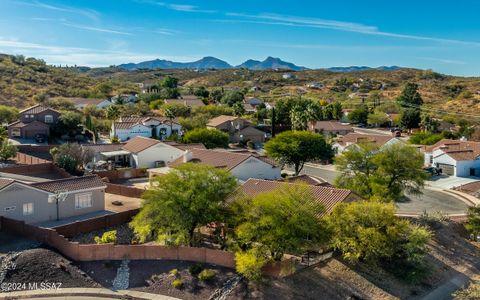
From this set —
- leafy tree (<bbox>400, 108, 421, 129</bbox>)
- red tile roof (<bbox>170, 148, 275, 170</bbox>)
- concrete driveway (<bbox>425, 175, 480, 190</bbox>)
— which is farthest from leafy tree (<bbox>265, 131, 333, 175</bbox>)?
leafy tree (<bbox>400, 108, 421, 129</bbox>)

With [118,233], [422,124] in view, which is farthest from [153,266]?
[422,124]

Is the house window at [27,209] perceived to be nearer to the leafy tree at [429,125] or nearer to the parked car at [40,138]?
the parked car at [40,138]

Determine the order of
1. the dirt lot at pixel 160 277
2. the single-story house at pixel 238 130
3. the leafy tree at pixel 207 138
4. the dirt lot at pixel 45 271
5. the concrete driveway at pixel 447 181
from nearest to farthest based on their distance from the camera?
the dirt lot at pixel 45 271 → the dirt lot at pixel 160 277 → the concrete driveway at pixel 447 181 → the leafy tree at pixel 207 138 → the single-story house at pixel 238 130

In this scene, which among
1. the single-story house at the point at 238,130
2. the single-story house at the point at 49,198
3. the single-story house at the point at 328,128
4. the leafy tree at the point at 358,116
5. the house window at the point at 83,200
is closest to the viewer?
the single-story house at the point at 49,198

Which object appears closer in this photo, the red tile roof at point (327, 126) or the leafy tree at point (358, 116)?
the red tile roof at point (327, 126)

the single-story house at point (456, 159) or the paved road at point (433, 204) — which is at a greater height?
the single-story house at point (456, 159)

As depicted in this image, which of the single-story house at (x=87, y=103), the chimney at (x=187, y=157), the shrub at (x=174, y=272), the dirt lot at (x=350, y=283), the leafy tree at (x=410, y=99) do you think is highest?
the leafy tree at (x=410, y=99)

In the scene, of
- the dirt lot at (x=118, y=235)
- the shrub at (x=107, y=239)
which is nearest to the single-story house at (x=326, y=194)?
the dirt lot at (x=118, y=235)
